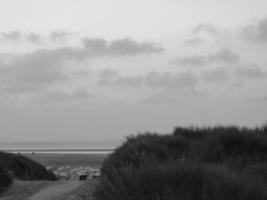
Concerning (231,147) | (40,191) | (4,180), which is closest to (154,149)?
(231,147)

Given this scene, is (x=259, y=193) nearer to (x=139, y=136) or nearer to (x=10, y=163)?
(x=139, y=136)

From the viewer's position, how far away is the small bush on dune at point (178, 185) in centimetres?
623

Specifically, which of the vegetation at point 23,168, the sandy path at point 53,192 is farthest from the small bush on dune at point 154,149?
the vegetation at point 23,168

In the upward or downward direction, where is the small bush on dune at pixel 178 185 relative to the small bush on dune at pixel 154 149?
downward

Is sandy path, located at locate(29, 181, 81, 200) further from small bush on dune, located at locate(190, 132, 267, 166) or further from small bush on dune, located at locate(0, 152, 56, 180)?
small bush on dune, located at locate(0, 152, 56, 180)

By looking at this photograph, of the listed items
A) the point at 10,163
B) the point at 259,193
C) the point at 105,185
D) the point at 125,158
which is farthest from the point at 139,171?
the point at 10,163

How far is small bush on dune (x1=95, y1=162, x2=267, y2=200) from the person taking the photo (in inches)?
245

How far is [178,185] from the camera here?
6.75m

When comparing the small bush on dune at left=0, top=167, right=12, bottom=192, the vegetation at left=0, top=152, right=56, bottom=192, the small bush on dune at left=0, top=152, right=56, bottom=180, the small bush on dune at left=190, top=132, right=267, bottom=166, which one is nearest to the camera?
the small bush on dune at left=190, top=132, right=267, bottom=166

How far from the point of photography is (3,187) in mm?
17234

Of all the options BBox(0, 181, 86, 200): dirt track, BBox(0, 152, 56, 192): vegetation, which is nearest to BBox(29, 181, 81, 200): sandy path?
BBox(0, 181, 86, 200): dirt track

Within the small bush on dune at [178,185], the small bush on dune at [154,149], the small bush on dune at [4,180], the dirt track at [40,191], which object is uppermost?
the small bush on dune at [154,149]

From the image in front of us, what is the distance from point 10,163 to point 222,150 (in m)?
13.6

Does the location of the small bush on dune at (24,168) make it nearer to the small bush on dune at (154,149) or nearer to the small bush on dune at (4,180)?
the small bush on dune at (4,180)
